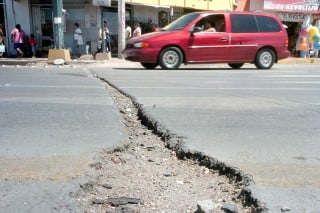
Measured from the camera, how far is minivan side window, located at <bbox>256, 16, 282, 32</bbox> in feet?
48.4

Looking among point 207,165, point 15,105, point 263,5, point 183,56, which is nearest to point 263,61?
point 183,56

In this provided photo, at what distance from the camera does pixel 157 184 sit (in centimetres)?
359

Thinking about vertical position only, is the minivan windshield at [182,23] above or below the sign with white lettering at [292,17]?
below

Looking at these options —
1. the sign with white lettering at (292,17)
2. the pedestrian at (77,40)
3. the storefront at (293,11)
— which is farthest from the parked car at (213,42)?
the sign with white lettering at (292,17)

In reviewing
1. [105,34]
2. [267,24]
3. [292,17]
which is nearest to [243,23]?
[267,24]

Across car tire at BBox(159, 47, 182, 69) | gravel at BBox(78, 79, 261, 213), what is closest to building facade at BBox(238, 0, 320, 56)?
car tire at BBox(159, 47, 182, 69)

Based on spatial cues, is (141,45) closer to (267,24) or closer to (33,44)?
(267,24)

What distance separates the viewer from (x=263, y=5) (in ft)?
98.1

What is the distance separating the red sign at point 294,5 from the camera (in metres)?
29.6

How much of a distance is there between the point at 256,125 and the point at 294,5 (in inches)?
1048

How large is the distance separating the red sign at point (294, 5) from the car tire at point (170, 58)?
17.8 metres

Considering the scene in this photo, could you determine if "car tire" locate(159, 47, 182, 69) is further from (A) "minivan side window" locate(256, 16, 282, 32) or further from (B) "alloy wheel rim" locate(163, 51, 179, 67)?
(A) "minivan side window" locate(256, 16, 282, 32)

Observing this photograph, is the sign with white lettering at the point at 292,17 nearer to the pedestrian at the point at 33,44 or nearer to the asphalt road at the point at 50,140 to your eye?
the pedestrian at the point at 33,44

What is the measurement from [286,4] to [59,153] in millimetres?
28384
